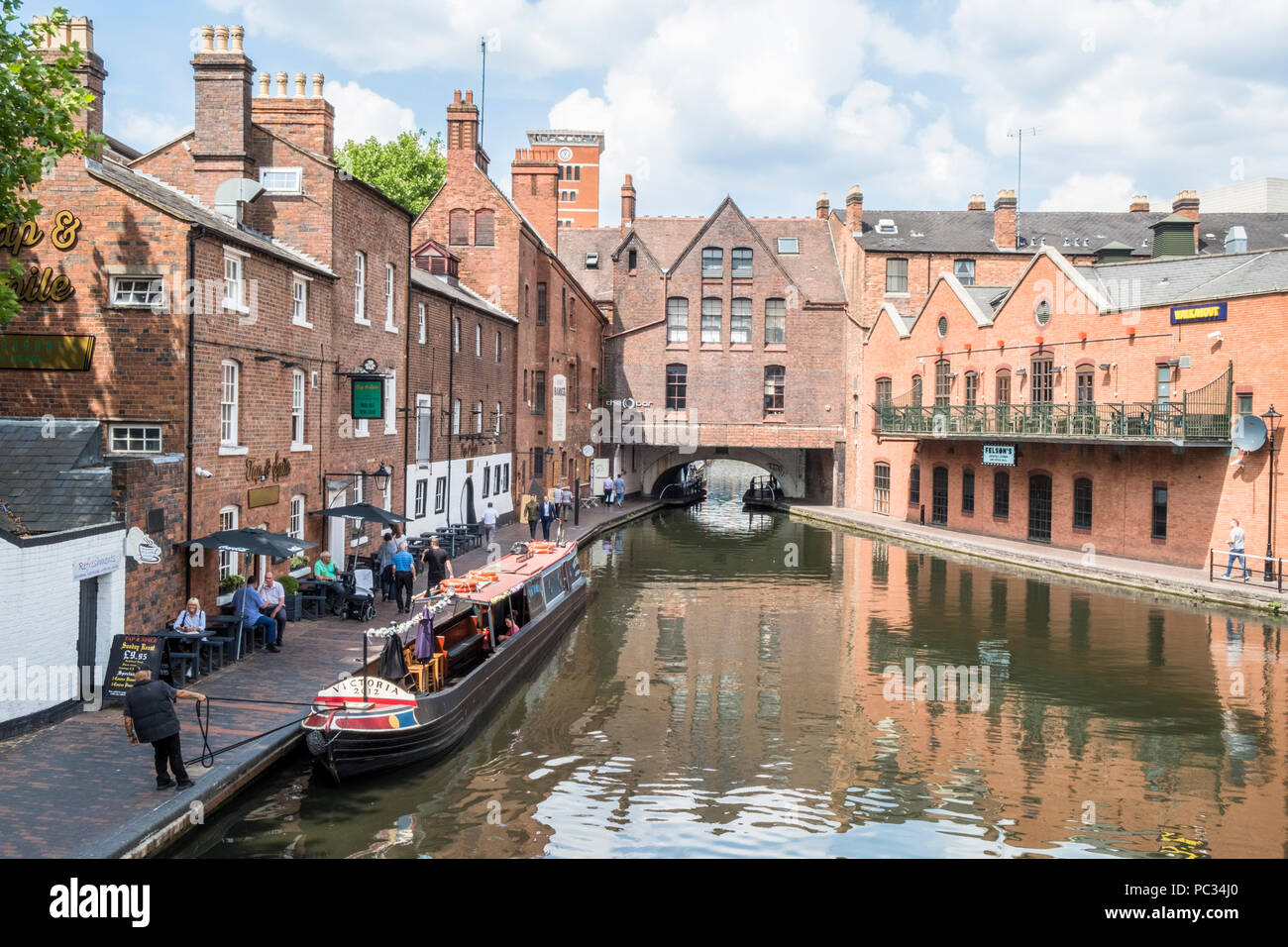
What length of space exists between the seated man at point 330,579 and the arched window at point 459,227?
65.0 feet

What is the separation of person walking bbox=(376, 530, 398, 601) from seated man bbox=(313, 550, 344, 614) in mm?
1108

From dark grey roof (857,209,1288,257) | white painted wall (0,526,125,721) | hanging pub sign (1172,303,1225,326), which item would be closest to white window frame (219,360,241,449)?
white painted wall (0,526,125,721)

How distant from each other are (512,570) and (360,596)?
283 cm

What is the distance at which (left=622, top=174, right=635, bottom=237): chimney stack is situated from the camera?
5280 cm

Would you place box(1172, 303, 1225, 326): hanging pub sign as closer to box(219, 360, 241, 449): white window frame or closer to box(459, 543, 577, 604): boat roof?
box(459, 543, 577, 604): boat roof

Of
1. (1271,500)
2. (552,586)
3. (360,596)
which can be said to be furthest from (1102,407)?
(360,596)

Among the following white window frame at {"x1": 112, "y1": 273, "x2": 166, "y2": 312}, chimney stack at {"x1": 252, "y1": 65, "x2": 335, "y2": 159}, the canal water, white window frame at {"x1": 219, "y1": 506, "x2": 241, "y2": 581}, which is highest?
chimney stack at {"x1": 252, "y1": 65, "x2": 335, "y2": 159}

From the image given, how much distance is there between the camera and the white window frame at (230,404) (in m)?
17.2

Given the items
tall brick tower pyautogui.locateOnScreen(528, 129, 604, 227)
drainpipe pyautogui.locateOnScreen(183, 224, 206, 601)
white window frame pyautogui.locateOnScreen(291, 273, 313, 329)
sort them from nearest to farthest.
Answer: drainpipe pyautogui.locateOnScreen(183, 224, 206, 601)
white window frame pyautogui.locateOnScreen(291, 273, 313, 329)
tall brick tower pyautogui.locateOnScreen(528, 129, 604, 227)

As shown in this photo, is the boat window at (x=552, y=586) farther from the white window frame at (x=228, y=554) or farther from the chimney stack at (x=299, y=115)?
the chimney stack at (x=299, y=115)

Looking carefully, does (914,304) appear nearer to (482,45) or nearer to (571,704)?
(482,45)

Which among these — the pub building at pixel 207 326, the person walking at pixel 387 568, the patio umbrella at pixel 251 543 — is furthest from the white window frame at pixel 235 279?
the person walking at pixel 387 568

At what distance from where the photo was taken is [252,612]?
1567 centimetres
